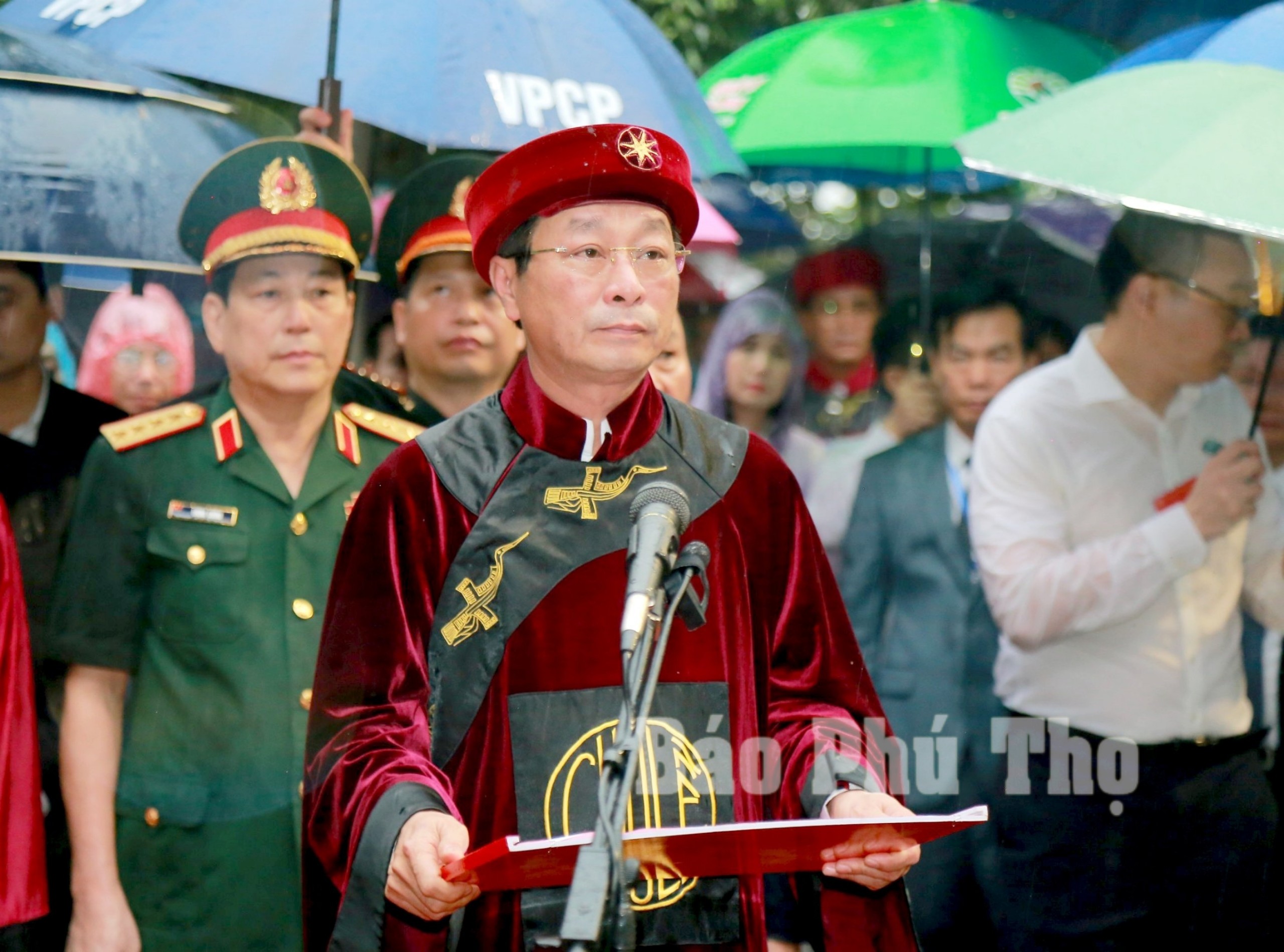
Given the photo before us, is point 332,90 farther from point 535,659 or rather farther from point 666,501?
point 666,501

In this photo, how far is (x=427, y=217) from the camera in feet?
13.8

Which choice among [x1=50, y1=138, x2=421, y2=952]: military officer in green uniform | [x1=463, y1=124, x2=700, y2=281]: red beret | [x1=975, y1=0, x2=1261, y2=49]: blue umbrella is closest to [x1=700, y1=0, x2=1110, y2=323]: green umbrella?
[x1=975, y1=0, x2=1261, y2=49]: blue umbrella

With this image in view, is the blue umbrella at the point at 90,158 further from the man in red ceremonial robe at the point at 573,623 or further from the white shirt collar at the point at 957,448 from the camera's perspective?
the white shirt collar at the point at 957,448

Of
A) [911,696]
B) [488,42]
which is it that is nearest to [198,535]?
[488,42]

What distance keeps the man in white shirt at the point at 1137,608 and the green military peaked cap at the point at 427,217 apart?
171 centimetres

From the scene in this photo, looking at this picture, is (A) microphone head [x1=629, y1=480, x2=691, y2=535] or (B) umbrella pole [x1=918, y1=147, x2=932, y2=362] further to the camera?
(B) umbrella pole [x1=918, y1=147, x2=932, y2=362]

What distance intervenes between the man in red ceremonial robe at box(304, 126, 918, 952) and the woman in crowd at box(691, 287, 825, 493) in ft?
8.75

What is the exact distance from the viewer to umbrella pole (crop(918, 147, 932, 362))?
5.64 meters

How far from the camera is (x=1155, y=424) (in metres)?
4.52

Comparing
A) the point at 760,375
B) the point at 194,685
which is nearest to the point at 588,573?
the point at 194,685

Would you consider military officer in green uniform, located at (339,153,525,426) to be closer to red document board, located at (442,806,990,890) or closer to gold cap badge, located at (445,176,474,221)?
gold cap badge, located at (445,176,474,221)

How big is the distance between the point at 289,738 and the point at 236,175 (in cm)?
138

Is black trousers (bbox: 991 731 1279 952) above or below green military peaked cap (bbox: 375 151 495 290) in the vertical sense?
below

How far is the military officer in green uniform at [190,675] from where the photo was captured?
11.4 ft
